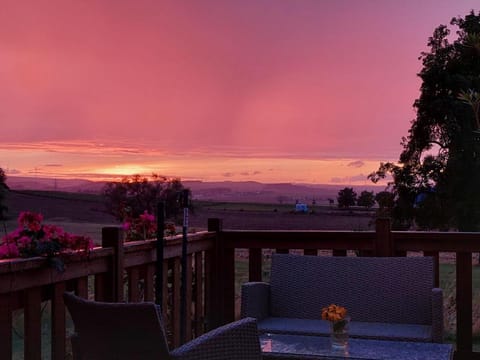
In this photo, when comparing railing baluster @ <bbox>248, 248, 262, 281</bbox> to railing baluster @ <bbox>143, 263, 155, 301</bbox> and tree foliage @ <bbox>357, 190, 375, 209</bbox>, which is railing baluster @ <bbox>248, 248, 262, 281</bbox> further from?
tree foliage @ <bbox>357, 190, 375, 209</bbox>

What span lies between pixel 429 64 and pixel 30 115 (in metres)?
14.2

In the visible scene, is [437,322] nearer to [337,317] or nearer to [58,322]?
[337,317]

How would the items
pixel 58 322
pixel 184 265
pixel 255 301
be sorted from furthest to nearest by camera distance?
pixel 255 301
pixel 184 265
pixel 58 322

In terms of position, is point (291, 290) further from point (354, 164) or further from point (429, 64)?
point (429, 64)

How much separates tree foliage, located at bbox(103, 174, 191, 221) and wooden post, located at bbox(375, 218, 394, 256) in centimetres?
205

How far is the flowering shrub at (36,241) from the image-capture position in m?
3.08

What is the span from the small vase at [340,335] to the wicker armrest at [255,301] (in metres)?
1.01

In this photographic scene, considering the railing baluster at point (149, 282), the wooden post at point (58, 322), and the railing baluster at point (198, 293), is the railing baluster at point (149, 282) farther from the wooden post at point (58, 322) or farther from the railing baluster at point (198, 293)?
the wooden post at point (58, 322)

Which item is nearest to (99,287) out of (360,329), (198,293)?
(198,293)

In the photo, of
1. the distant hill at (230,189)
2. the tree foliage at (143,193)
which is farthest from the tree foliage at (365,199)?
the tree foliage at (143,193)

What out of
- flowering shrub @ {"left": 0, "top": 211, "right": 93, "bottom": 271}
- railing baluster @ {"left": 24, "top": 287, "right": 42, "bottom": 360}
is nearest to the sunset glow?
flowering shrub @ {"left": 0, "top": 211, "right": 93, "bottom": 271}

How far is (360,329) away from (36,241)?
2231 millimetres

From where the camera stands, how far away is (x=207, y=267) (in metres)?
5.46

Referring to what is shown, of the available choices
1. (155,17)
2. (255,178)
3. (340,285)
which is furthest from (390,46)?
(340,285)
